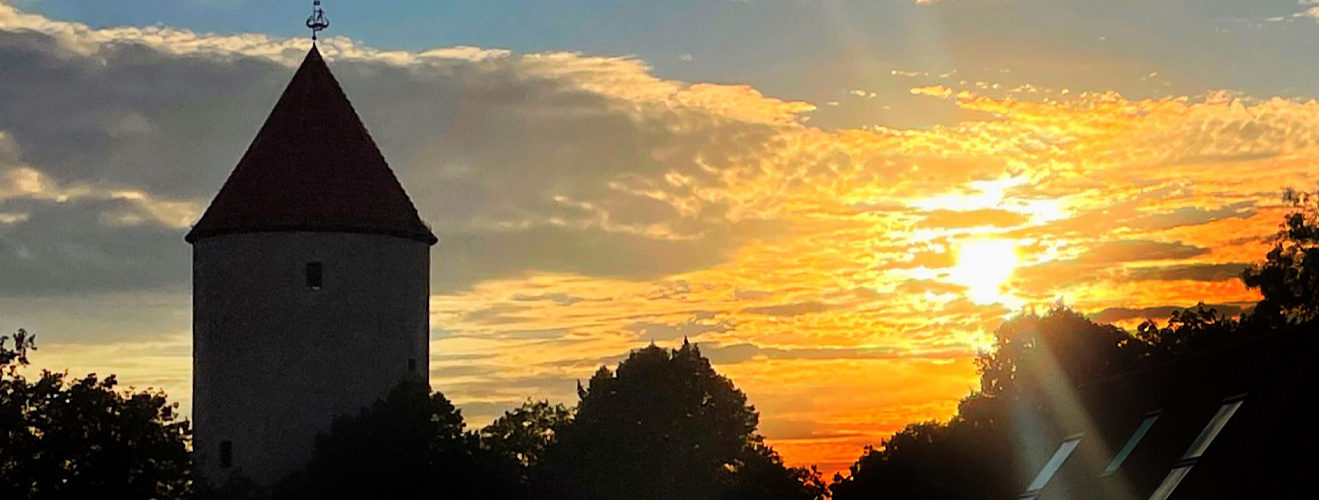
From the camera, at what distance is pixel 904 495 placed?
223 ft

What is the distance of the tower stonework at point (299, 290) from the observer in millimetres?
65312

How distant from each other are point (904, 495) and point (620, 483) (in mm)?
9265

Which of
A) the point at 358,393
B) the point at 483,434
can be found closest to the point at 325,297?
the point at 358,393

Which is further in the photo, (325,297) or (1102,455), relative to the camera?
(325,297)

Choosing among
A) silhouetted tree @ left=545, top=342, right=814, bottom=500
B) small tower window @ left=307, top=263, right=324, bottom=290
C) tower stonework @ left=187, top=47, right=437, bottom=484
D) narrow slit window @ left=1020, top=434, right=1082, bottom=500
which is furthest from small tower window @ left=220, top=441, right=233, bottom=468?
narrow slit window @ left=1020, top=434, right=1082, bottom=500

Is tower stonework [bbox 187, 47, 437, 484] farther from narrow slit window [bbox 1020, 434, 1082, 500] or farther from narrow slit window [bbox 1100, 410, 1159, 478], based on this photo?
narrow slit window [bbox 1100, 410, 1159, 478]

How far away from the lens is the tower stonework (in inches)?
2571

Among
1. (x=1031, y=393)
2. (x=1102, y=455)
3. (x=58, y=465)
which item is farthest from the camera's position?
(x=1031, y=393)

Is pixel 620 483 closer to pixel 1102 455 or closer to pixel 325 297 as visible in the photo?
pixel 325 297

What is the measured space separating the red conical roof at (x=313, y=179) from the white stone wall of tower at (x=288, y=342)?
469 mm

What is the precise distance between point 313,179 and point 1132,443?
134 feet

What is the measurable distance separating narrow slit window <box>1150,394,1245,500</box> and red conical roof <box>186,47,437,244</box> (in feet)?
139

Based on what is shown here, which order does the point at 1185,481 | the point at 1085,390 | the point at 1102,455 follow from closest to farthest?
1. the point at 1185,481
2. the point at 1102,455
3. the point at 1085,390

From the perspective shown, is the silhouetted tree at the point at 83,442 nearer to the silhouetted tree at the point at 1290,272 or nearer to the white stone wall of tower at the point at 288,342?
the white stone wall of tower at the point at 288,342
